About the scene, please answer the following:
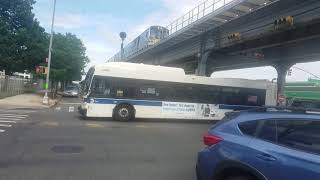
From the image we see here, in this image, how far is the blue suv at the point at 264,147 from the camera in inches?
195

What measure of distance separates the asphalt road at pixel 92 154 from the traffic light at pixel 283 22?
31.8 ft

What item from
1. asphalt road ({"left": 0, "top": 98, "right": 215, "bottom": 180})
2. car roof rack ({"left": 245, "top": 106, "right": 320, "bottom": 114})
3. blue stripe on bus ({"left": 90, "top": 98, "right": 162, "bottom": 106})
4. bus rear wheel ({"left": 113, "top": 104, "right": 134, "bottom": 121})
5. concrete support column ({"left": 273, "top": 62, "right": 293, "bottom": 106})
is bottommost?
asphalt road ({"left": 0, "top": 98, "right": 215, "bottom": 180})

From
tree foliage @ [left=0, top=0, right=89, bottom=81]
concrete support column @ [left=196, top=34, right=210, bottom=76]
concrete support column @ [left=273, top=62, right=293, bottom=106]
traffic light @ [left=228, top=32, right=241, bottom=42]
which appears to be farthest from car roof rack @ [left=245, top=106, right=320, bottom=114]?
tree foliage @ [left=0, top=0, right=89, bottom=81]

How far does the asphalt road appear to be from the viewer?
8.77 m

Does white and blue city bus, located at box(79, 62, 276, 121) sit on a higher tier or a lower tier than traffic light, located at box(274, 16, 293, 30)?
lower

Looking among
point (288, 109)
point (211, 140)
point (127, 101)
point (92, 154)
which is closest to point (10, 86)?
point (127, 101)

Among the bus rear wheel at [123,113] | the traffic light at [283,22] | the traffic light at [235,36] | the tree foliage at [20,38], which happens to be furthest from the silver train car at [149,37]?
the bus rear wheel at [123,113]

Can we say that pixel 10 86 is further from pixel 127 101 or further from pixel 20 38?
pixel 127 101

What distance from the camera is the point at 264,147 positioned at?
5387 millimetres

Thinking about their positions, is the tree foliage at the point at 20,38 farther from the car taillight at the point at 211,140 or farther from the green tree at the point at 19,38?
the car taillight at the point at 211,140

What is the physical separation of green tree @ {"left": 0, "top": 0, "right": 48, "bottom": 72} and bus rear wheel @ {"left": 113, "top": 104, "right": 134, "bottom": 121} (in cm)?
3050

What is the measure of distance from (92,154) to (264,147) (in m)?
6.42

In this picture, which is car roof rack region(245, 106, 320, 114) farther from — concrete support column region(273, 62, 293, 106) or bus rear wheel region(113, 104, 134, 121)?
concrete support column region(273, 62, 293, 106)

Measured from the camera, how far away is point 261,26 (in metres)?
26.4
